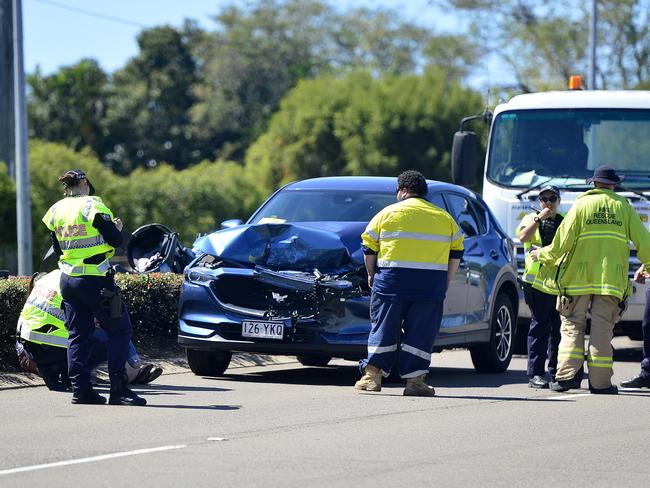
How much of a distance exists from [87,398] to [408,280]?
8.77 ft

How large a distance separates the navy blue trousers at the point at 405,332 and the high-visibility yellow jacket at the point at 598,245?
1.25 metres

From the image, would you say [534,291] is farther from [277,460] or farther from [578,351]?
[277,460]

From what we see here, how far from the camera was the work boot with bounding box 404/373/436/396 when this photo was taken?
1089 cm

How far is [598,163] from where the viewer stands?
15258mm

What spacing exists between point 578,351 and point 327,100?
44561mm

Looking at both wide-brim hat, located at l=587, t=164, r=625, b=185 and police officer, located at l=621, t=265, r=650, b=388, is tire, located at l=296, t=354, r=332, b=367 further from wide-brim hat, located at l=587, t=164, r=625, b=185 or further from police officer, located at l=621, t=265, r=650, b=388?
wide-brim hat, located at l=587, t=164, r=625, b=185

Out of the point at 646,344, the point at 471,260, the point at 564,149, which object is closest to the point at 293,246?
the point at 471,260

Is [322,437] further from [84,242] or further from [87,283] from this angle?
[84,242]

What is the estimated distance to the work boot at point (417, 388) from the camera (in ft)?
35.7

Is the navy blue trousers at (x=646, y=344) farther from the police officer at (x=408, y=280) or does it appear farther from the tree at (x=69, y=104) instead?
the tree at (x=69, y=104)

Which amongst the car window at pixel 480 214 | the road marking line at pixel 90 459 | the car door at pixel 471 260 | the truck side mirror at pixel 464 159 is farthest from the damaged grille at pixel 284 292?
the truck side mirror at pixel 464 159

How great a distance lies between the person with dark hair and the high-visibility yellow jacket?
12.4 feet

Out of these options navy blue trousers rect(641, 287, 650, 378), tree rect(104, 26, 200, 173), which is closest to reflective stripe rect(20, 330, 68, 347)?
navy blue trousers rect(641, 287, 650, 378)

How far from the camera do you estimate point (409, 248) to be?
10.8 metres
